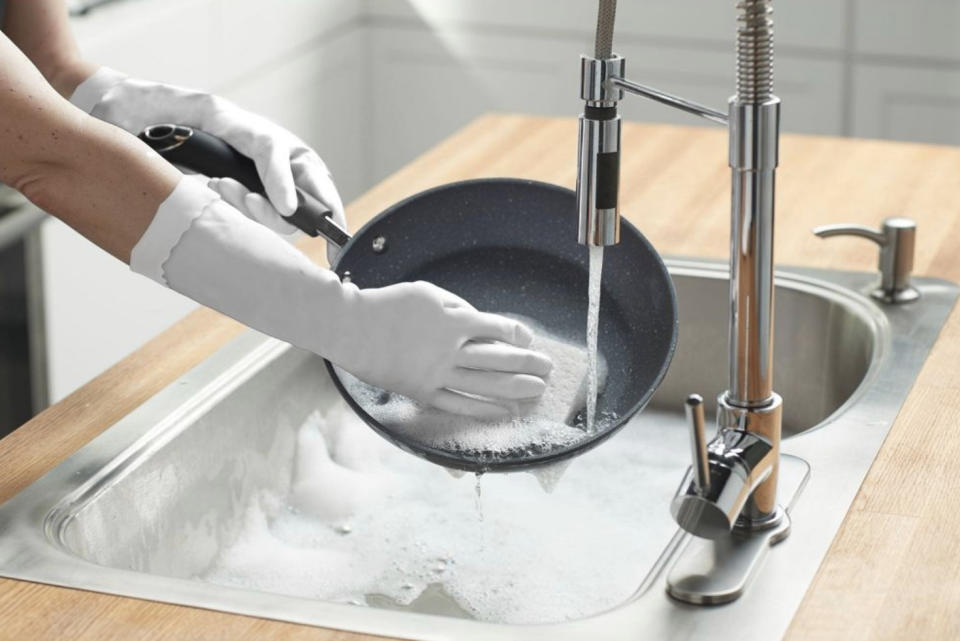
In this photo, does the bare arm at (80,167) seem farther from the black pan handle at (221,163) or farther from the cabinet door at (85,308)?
the cabinet door at (85,308)

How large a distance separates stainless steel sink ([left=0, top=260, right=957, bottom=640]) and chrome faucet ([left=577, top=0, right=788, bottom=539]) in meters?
0.06

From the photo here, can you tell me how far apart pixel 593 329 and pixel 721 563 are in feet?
0.65

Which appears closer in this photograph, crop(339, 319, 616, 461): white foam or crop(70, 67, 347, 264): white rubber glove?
crop(339, 319, 616, 461): white foam

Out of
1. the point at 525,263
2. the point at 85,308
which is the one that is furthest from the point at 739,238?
the point at 85,308

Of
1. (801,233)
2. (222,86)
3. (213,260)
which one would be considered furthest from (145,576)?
(222,86)

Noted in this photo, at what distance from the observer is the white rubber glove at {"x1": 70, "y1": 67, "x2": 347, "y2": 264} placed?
123 centimetres

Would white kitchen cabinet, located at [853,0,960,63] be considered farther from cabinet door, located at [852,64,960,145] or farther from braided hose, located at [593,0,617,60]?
braided hose, located at [593,0,617,60]

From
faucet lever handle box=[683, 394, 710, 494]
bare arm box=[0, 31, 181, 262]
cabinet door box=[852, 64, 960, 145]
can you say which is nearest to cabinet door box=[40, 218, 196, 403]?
bare arm box=[0, 31, 181, 262]

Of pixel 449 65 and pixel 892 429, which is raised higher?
pixel 892 429

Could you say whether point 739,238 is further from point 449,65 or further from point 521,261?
point 449,65

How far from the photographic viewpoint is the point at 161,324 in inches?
110

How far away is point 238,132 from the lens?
50.3 inches

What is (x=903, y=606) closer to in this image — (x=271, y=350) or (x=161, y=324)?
(x=271, y=350)

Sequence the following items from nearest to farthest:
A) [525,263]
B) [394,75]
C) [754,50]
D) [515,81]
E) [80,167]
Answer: [754,50] → [80,167] → [525,263] → [515,81] → [394,75]
